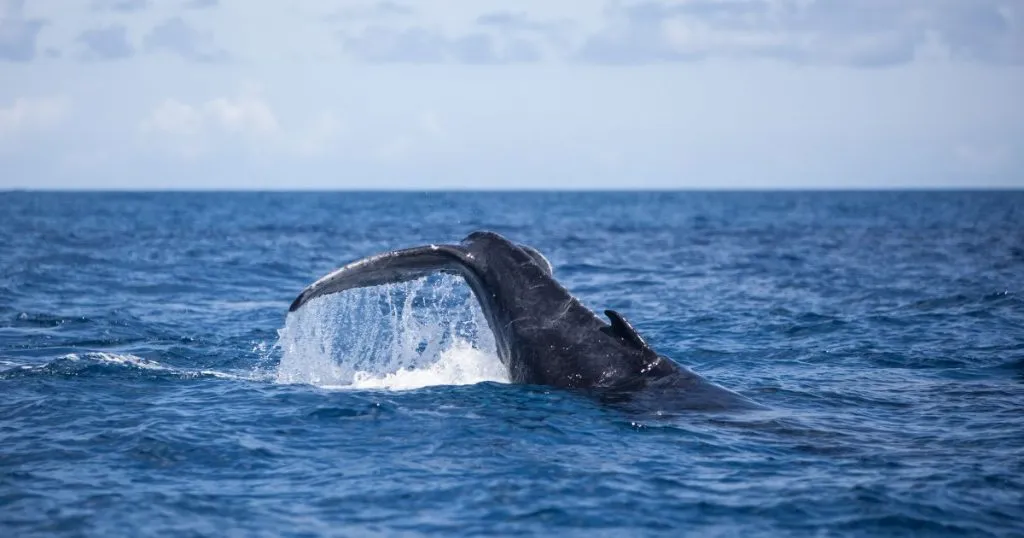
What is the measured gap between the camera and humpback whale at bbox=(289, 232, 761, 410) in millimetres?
11227

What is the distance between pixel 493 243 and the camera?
11695mm

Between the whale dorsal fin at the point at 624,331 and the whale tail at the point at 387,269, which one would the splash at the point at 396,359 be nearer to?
the whale tail at the point at 387,269

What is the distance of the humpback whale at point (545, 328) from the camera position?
11227 millimetres

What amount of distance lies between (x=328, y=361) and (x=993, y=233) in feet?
152

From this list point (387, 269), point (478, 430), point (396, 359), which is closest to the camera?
point (478, 430)

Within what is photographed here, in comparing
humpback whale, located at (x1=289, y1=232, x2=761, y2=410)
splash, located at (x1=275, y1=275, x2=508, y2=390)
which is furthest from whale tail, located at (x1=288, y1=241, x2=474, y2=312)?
splash, located at (x1=275, y1=275, x2=508, y2=390)

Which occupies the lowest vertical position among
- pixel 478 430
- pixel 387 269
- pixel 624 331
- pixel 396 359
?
pixel 478 430

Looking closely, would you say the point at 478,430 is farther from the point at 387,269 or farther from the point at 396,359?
the point at 396,359

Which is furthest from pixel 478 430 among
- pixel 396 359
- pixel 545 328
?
pixel 396 359

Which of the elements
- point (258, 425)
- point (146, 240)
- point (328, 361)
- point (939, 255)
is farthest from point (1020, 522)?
point (146, 240)

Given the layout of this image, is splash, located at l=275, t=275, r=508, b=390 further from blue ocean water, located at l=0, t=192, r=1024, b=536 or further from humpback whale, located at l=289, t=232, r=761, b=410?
humpback whale, located at l=289, t=232, r=761, b=410

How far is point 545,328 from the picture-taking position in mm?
11344

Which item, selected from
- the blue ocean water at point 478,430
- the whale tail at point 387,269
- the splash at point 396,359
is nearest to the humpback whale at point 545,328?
the whale tail at point 387,269

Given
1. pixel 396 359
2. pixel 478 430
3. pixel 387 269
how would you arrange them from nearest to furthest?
1. pixel 478 430
2. pixel 387 269
3. pixel 396 359
